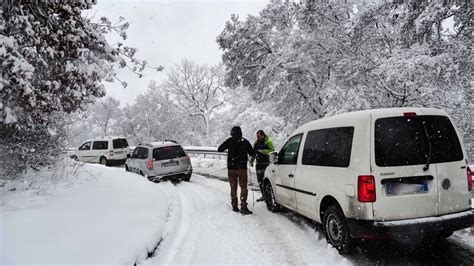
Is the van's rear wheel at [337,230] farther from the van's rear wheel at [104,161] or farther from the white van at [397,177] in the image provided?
the van's rear wheel at [104,161]

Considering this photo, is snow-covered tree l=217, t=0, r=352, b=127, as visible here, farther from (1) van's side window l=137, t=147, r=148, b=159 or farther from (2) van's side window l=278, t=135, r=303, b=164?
(2) van's side window l=278, t=135, r=303, b=164

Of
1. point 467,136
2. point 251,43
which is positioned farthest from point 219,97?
point 467,136

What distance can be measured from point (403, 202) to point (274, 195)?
132 inches

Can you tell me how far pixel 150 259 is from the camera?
179 inches

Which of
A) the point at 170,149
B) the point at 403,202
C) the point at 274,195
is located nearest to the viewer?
the point at 403,202

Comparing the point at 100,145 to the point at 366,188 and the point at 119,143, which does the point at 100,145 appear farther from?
the point at 366,188

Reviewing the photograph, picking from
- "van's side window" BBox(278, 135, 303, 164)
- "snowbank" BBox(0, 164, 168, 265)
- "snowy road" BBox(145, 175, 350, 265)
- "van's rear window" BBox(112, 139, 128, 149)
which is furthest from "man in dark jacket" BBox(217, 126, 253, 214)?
"van's rear window" BBox(112, 139, 128, 149)

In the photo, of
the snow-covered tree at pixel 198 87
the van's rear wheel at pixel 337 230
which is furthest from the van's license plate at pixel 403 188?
the snow-covered tree at pixel 198 87

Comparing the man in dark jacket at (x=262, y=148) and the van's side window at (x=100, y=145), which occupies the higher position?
the van's side window at (x=100, y=145)

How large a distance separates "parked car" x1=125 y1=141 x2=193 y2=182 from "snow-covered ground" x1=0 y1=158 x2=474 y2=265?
356 centimetres

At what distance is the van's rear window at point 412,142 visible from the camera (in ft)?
13.2

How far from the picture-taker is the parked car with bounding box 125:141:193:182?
11680 millimetres

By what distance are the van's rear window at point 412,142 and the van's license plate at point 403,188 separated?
0.86 feet

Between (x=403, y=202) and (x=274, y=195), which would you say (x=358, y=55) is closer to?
(x=274, y=195)
